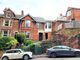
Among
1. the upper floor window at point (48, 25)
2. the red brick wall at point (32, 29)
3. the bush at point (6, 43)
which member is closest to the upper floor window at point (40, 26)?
the red brick wall at point (32, 29)

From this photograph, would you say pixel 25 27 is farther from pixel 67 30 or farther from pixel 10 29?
pixel 67 30

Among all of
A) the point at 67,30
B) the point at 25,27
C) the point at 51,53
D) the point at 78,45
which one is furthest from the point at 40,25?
the point at 51,53

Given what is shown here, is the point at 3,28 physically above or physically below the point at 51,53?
above

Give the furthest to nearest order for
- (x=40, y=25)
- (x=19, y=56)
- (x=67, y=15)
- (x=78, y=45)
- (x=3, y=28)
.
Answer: (x=67, y=15) → (x=40, y=25) → (x=3, y=28) → (x=78, y=45) → (x=19, y=56)

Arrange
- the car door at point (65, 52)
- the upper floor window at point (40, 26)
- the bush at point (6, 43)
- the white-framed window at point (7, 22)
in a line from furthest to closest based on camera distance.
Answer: the upper floor window at point (40, 26), the white-framed window at point (7, 22), the bush at point (6, 43), the car door at point (65, 52)

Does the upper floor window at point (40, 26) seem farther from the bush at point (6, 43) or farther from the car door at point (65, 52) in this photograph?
the car door at point (65, 52)

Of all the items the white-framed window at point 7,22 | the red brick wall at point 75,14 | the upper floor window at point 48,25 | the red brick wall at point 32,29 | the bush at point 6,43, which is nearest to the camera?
the bush at point 6,43

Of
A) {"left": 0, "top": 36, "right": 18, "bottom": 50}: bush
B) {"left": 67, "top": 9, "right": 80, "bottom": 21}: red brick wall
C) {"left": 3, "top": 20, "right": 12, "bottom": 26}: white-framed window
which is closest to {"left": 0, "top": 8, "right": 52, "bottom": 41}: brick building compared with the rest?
{"left": 3, "top": 20, "right": 12, "bottom": 26}: white-framed window

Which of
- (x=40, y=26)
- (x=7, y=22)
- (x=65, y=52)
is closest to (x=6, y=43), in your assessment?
(x=7, y=22)

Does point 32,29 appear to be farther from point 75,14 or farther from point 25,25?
point 75,14

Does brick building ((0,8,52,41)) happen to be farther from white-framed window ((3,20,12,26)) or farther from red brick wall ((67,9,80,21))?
red brick wall ((67,9,80,21))

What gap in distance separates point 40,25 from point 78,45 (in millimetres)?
19633

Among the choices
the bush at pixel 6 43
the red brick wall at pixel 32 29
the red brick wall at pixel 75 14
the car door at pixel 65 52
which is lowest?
the car door at pixel 65 52

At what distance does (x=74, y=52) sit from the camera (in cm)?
3112
